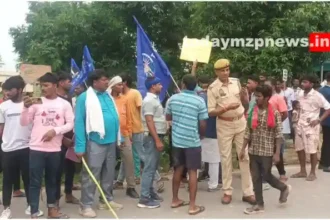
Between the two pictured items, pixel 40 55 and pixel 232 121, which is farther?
pixel 40 55

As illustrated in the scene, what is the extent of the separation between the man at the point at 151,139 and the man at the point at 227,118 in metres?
0.68

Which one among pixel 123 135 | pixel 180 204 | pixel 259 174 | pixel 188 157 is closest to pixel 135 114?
pixel 123 135

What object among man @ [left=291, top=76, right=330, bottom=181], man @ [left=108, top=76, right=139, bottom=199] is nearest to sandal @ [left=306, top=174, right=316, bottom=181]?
man @ [left=291, top=76, right=330, bottom=181]

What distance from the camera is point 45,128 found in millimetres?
5242

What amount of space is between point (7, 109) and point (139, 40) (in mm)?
2419

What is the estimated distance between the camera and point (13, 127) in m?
5.49

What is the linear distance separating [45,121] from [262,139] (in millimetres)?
2488

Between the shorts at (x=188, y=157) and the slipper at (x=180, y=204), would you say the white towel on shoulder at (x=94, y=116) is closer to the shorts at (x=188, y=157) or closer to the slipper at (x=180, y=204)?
the shorts at (x=188, y=157)

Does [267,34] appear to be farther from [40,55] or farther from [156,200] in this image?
[156,200]

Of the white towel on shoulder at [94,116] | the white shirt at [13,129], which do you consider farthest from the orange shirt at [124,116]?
the white shirt at [13,129]

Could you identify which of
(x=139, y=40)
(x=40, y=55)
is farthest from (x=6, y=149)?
(x=40, y=55)

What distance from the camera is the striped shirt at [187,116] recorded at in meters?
5.66

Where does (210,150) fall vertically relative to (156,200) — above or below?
above

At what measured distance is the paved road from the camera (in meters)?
5.68
